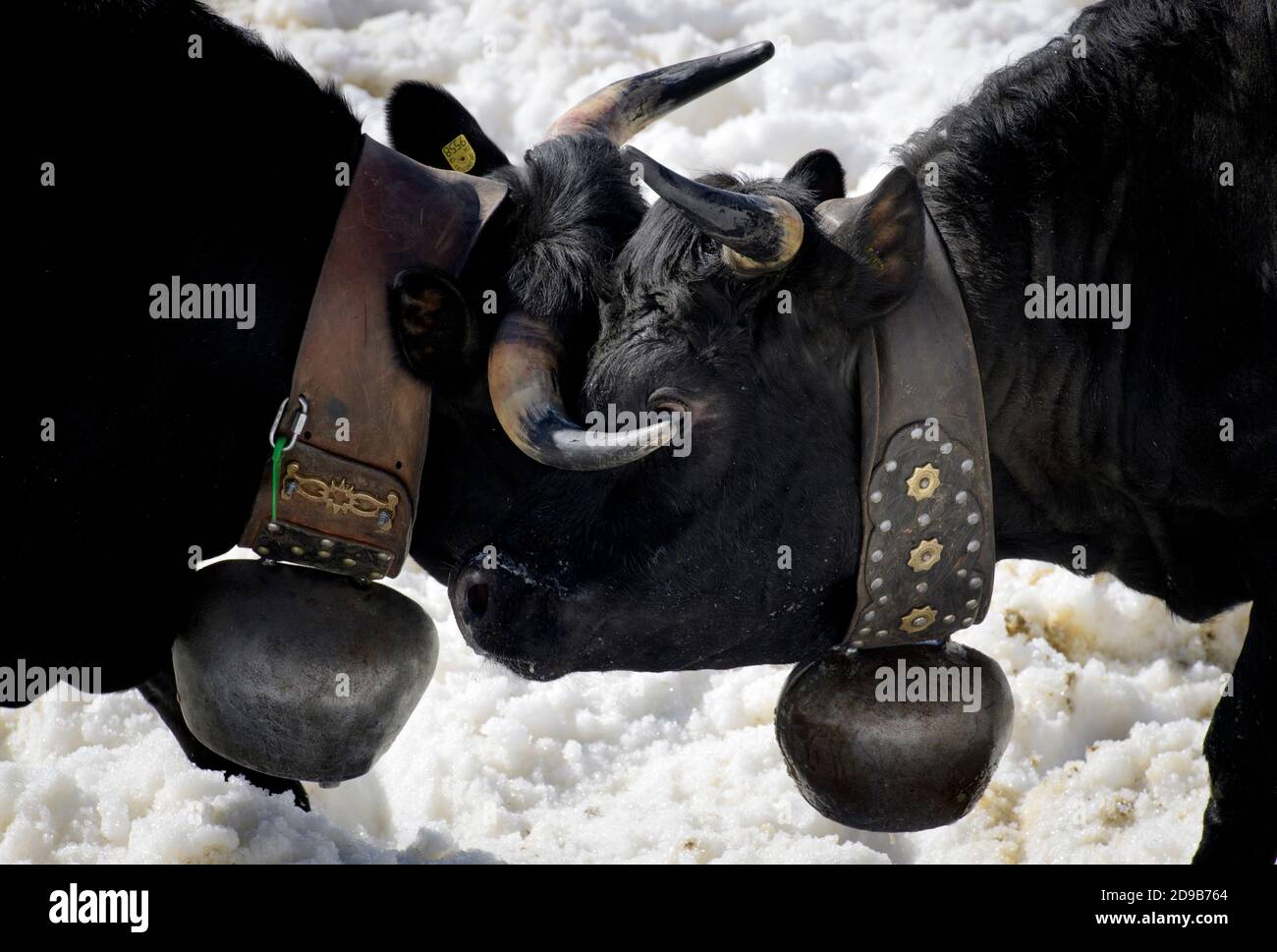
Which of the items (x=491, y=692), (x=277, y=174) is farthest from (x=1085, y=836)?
(x=277, y=174)

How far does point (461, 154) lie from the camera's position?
10.7ft

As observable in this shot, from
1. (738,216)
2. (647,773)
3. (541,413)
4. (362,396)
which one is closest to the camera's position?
(738,216)

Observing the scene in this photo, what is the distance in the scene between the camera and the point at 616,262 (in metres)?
2.94

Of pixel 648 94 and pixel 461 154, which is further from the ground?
pixel 648 94

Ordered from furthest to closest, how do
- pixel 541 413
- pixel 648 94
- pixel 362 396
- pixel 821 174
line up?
pixel 648 94 < pixel 821 174 < pixel 362 396 < pixel 541 413

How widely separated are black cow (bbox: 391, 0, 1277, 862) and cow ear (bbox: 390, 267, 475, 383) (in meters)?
0.05

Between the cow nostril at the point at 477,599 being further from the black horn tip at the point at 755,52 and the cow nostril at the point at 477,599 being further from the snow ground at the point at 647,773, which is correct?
the black horn tip at the point at 755,52

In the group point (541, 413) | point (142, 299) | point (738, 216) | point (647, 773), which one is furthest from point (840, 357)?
point (647, 773)

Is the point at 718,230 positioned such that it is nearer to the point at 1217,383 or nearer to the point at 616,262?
the point at 616,262

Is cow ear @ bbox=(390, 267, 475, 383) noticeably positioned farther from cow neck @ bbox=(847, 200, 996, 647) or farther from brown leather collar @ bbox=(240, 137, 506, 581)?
cow neck @ bbox=(847, 200, 996, 647)

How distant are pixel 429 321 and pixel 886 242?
0.91 meters

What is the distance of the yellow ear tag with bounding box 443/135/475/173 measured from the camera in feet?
10.7

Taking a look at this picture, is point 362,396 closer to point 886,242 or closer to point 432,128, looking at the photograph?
point 432,128
